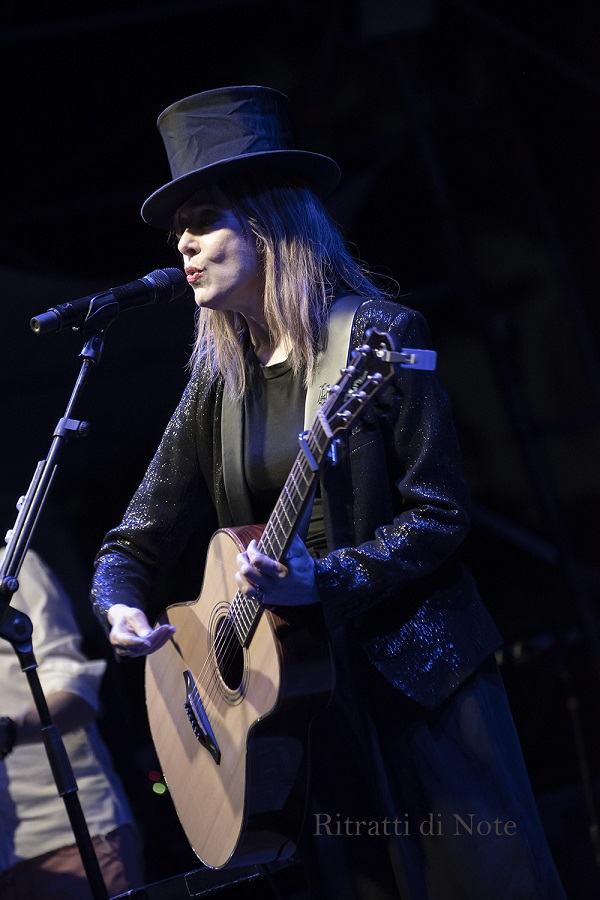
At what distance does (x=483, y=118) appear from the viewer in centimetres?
491

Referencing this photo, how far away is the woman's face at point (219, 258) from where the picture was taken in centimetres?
227

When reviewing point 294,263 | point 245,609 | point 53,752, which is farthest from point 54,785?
point 294,263

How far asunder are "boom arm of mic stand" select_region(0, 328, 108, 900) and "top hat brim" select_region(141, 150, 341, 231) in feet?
1.09

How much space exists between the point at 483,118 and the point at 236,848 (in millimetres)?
3937

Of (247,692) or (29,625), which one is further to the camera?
(29,625)

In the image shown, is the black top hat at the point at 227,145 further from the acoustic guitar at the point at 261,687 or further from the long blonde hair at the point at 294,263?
the acoustic guitar at the point at 261,687

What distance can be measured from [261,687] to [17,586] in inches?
25.8

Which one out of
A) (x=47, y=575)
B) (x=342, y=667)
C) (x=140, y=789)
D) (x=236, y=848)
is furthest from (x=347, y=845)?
(x=140, y=789)

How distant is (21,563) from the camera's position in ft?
7.30

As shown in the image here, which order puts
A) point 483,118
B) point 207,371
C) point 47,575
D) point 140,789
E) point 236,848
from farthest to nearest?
point 483,118 < point 140,789 < point 47,575 < point 207,371 < point 236,848

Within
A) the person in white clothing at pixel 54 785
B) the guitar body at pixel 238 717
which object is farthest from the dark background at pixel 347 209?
the guitar body at pixel 238 717

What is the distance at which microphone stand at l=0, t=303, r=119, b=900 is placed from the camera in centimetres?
226

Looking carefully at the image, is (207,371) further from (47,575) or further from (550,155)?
(550,155)

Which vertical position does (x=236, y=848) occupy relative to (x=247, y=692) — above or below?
below
